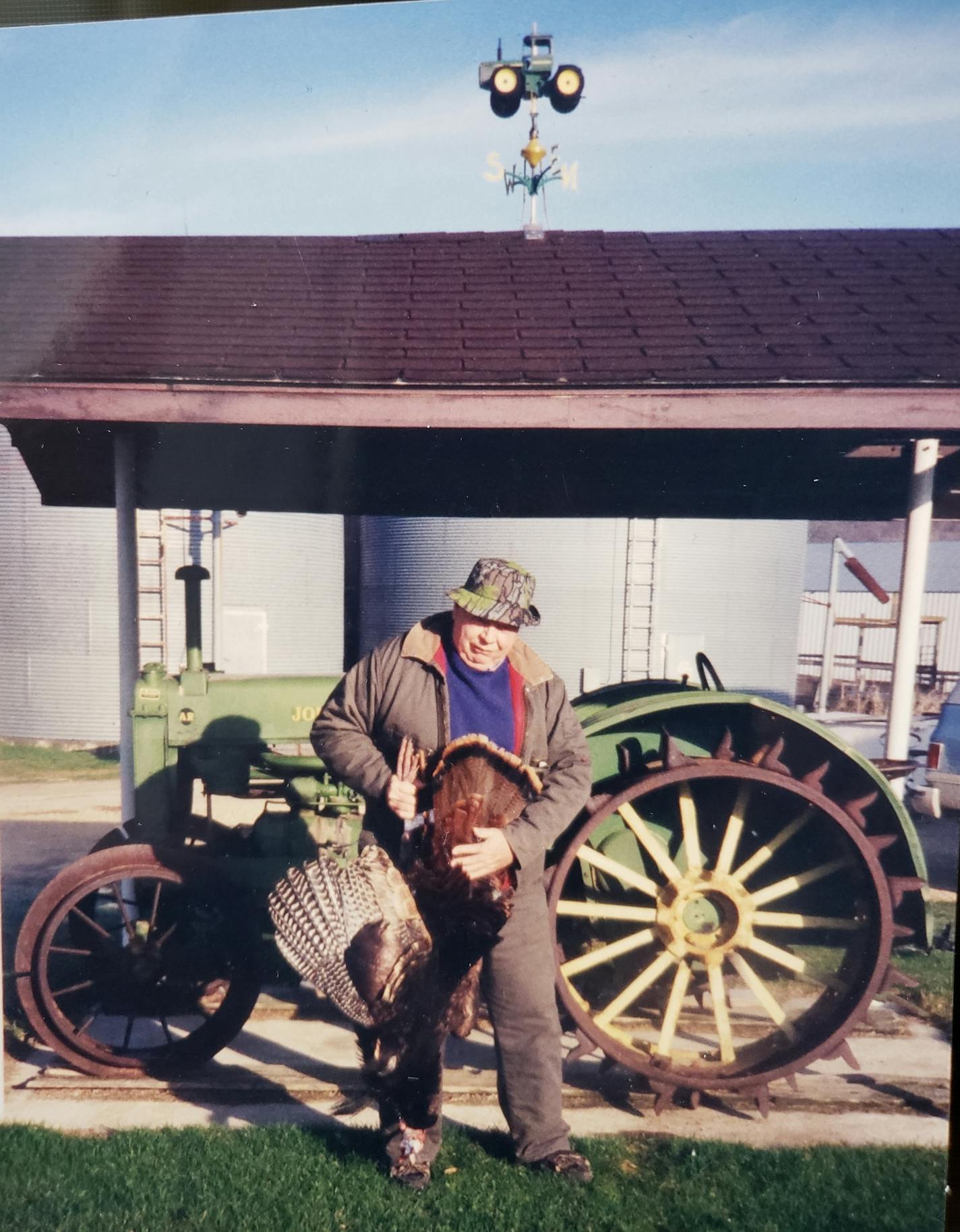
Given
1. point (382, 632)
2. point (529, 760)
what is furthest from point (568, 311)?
point (382, 632)

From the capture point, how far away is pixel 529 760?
8.20 ft

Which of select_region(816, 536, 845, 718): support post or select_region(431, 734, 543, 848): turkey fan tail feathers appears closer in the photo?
select_region(431, 734, 543, 848): turkey fan tail feathers

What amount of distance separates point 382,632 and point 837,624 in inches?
245

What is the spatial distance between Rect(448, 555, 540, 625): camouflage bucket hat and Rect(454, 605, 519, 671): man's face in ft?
0.11

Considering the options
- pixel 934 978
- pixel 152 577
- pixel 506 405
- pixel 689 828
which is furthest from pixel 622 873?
pixel 152 577

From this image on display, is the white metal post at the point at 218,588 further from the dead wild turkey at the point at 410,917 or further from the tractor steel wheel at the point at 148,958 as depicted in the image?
the dead wild turkey at the point at 410,917

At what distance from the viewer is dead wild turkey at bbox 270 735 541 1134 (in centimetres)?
222

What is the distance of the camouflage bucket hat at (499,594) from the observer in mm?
2412

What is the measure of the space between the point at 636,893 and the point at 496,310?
8.11 ft

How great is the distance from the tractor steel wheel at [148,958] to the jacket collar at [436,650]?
4.04 feet

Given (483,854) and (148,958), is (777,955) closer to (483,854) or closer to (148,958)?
(483,854)

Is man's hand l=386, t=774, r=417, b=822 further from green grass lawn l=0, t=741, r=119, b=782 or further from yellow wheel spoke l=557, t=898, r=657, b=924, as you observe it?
green grass lawn l=0, t=741, r=119, b=782

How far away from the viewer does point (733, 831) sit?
2922mm

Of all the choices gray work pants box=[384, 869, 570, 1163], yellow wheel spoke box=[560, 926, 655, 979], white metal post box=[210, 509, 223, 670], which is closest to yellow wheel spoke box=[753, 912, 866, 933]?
yellow wheel spoke box=[560, 926, 655, 979]
